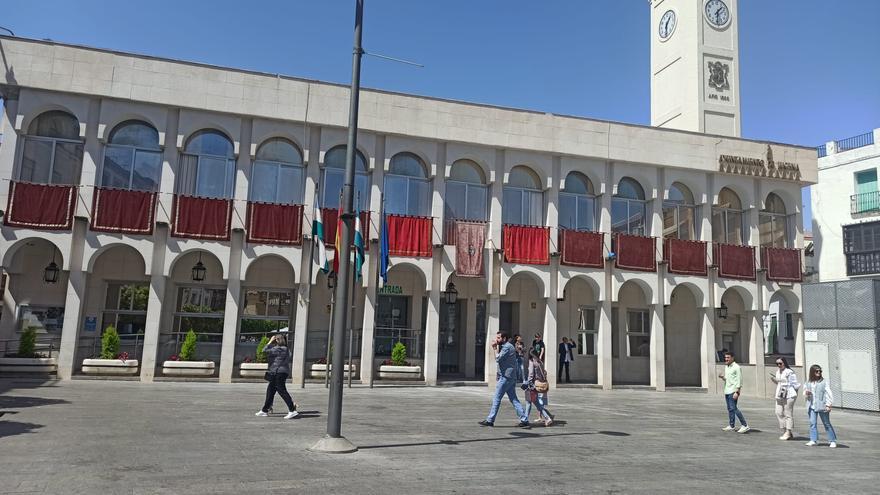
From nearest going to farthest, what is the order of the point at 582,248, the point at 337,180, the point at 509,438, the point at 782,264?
the point at 509,438, the point at 337,180, the point at 582,248, the point at 782,264

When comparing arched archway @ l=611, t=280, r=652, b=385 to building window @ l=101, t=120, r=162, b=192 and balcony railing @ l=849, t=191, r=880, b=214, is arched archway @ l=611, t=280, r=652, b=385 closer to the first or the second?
building window @ l=101, t=120, r=162, b=192

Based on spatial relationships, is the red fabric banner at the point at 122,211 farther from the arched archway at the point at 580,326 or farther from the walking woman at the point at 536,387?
the arched archway at the point at 580,326

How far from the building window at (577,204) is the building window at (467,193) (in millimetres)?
3602

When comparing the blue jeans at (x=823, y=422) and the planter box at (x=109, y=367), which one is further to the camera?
the planter box at (x=109, y=367)

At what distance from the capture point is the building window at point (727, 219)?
30219 mm

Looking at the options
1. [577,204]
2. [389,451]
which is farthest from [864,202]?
[389,451]

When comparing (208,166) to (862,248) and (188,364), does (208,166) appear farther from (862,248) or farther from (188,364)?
(862,248)

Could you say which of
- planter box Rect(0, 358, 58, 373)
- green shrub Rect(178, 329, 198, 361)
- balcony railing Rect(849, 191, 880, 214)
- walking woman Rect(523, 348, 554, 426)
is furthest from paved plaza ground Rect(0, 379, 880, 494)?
balcony railing Rect(849, 191, 880, 214)

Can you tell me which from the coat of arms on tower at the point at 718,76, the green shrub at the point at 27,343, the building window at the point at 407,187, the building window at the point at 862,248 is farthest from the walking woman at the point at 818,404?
the building window at the point at 862,248

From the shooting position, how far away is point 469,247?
25.1 metres

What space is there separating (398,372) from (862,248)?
34955 mm

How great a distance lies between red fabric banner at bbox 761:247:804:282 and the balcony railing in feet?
54.4

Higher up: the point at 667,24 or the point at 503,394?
the point at 667,24

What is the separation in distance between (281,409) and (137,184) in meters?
12.2
